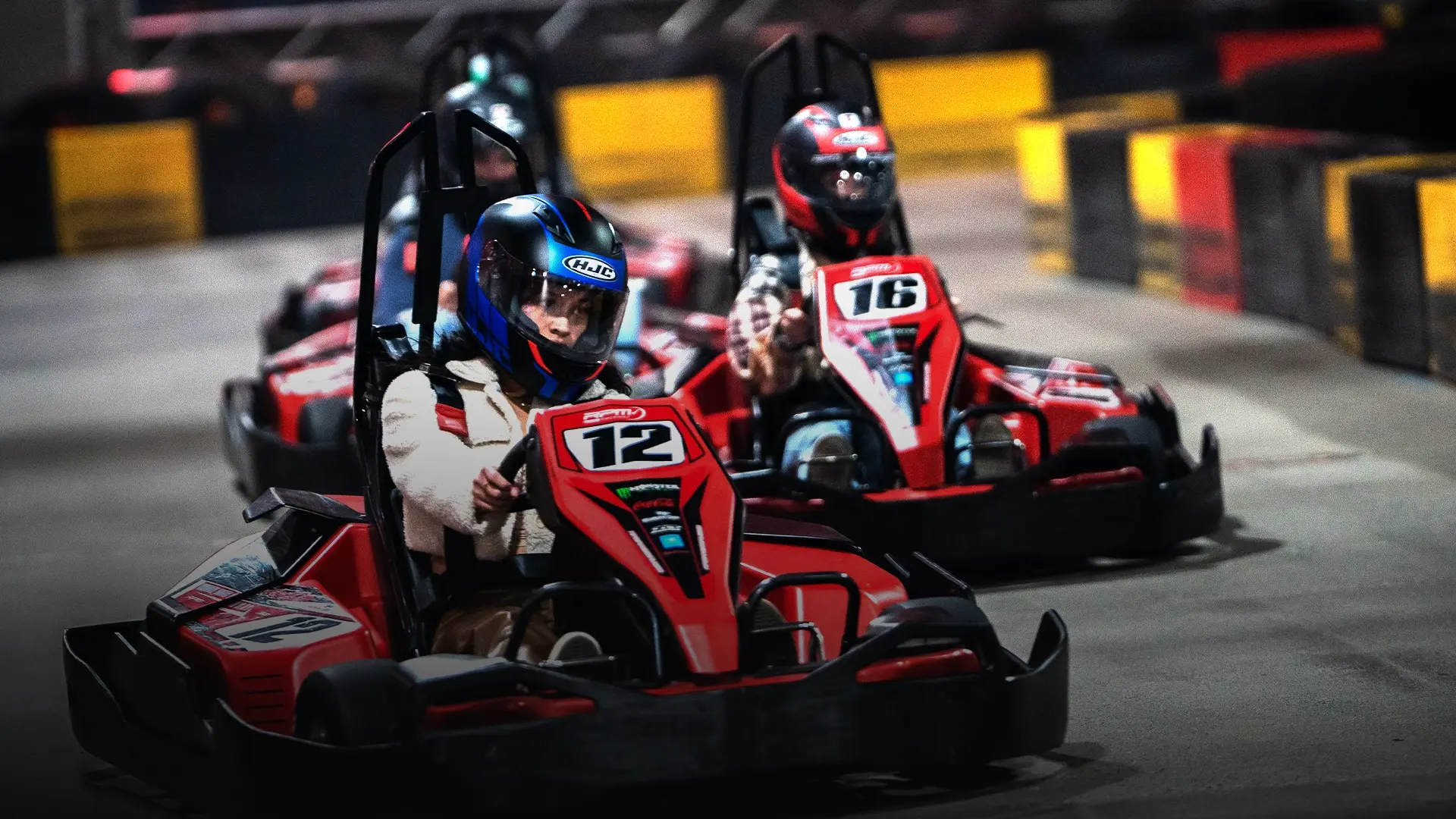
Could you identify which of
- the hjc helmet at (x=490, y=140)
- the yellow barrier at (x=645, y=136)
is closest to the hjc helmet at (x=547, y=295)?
the hjc helmet at (x=490, y=140)

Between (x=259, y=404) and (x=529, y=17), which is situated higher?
(x=529, y=17)

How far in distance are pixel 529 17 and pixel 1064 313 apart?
8.69m

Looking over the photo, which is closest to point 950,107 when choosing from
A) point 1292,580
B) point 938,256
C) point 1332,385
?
point 938,256

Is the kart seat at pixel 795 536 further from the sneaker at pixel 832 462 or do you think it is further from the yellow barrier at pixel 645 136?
the yellow barrier at pixel 645 136

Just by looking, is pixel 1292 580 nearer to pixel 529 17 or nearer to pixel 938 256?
pixel 938 256

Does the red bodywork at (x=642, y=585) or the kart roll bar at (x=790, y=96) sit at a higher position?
the kart roll bar at (x=790, y=96)

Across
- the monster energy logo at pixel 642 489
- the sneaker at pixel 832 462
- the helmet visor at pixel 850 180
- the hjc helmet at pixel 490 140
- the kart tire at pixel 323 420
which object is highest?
the hjc helmet at pixel 490 140

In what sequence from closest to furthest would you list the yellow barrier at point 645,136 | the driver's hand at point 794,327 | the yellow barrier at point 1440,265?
the driver's hand at point 794,327
the yellow barrier at point 1440,265
the yellow barrier at point 645,136

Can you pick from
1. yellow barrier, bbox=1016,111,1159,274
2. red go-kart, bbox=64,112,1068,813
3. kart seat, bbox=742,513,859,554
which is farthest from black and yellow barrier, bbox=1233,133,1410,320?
red go-kart, bbox=64,112,1068,813

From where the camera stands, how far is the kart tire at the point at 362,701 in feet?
12.3

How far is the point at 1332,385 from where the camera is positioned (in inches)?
339

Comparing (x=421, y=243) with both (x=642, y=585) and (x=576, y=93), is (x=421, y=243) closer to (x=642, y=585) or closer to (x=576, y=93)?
(x=642, y=585)

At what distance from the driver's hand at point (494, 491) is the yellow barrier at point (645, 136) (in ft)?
45.2

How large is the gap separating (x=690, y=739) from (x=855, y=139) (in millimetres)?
3291
